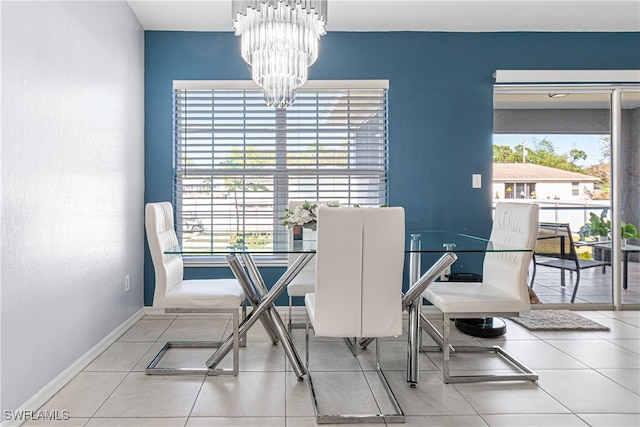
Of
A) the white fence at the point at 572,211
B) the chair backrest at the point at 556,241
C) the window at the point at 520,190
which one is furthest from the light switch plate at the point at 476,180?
the chair backrest at the point at 556,241

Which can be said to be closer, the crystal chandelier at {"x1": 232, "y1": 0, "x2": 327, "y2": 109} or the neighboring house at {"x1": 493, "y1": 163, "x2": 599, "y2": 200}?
the crystal chandelier at {"x1": 232, "y1": 0, "x2": 327, "y2": 109}

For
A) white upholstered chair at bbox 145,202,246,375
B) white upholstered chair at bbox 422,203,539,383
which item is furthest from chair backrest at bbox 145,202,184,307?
white upholstered chair at bbox 422,203,539,383

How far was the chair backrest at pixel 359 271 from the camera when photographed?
2010 mm

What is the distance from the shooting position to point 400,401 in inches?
85.8

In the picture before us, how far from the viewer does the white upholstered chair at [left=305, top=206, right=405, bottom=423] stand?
2004mm

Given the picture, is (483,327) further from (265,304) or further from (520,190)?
(265,304)

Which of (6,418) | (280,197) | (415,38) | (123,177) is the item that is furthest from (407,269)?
(6,418)

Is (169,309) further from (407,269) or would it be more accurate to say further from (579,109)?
(579,109)

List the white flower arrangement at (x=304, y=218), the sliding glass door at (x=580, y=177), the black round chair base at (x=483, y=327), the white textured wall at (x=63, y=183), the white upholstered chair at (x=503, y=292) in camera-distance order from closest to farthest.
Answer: the white textured wall at (x=63, y=183)
the white upholstered chair at (x=503, y=292)
the white flower arrangement at (x=304, y=218)
the black round chair base at (x=483, y=327)
the sliding glass door at (x=580, y=177)

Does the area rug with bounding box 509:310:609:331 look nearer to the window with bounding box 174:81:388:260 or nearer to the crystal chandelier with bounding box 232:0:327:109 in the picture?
the window with bounding box 174:81:388:260

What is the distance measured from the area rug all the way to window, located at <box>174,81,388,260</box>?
1.71 meters

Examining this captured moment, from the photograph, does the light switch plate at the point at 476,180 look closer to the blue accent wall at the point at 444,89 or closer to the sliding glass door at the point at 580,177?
the blue accent wall at the point at 444,89

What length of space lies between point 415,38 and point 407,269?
2036mm

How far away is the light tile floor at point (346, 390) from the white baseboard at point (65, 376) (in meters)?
0.04
